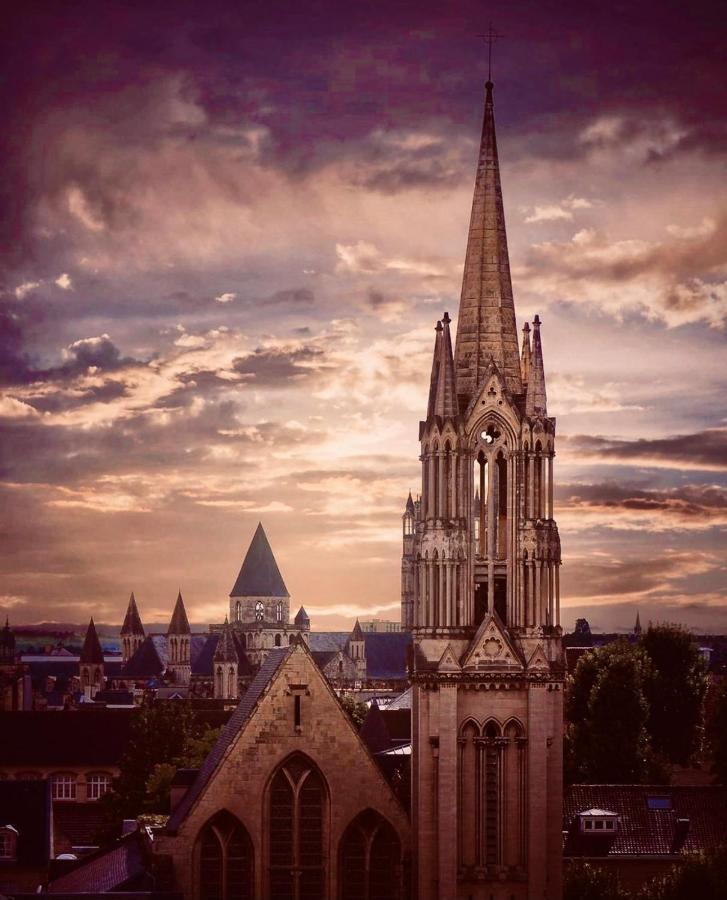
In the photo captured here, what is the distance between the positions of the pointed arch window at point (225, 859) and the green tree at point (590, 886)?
17881 millimetres

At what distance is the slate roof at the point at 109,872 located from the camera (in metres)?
66.2

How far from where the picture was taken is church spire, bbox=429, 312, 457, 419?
61.7m

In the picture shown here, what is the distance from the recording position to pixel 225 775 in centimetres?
6038

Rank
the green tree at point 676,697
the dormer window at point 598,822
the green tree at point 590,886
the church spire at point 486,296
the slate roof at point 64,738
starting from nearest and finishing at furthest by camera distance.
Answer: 1. the church spire at point 486,296
2. the green tree at point 590,886
3. the dormer window at point 598,822
4. the green tree at point 676,697
5. the slate roof at point 64,738

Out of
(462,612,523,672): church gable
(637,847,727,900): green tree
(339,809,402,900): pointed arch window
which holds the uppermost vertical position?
(462,612,523,672): church gable

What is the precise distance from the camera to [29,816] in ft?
325

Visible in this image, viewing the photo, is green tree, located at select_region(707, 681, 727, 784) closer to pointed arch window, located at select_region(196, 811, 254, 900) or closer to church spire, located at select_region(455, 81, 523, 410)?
church spire, located at select_region(455, 81, 523, 410)

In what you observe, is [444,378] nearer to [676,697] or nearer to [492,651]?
[492,651]

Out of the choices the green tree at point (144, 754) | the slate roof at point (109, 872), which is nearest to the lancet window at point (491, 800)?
the slate roof at point (109, 872)

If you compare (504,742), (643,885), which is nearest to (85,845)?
(643,885)

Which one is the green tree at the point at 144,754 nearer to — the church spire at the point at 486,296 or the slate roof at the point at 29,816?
the slate roof at the point at 29,816

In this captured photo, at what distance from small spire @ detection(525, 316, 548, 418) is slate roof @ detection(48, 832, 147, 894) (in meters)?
20.7

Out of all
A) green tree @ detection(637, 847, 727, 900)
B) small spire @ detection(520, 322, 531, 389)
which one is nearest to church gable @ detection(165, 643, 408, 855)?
small spire @ detection(520, 322, 531, 389)

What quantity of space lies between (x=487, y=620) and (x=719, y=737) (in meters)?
68.5
